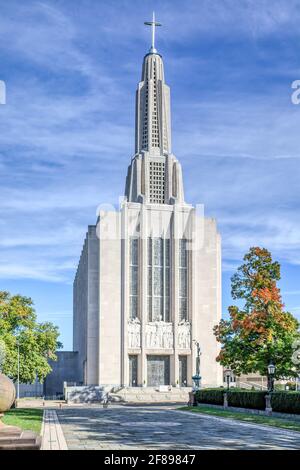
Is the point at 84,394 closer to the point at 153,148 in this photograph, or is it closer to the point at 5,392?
the point at 153,148

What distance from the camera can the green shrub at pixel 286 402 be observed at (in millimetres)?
36969

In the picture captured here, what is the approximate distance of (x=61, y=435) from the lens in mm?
26438

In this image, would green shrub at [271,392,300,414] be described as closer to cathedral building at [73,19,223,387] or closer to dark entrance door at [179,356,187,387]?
cathedral building at [73,19,223,387]

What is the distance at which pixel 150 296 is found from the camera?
8781 centimetres

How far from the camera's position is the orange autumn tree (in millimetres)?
44375

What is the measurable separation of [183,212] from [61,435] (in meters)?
66.9

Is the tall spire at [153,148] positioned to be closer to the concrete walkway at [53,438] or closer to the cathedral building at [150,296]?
the cathedral building at [150,296]

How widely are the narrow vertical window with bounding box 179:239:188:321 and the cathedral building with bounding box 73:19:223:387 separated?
14 cm

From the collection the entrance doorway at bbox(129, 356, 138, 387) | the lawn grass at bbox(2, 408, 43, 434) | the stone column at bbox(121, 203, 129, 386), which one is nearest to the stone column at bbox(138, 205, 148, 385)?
the entrance doorway at bbox(129, 356, 138, 387)

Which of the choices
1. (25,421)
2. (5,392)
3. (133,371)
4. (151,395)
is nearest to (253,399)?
(25,421)
